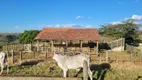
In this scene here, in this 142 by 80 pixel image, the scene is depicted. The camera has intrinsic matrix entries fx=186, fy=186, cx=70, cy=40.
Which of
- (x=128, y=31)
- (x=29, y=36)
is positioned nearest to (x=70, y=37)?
(x=29, y=36)

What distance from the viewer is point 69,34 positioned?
22.9 meters

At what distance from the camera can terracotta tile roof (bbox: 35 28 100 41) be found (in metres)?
22.0

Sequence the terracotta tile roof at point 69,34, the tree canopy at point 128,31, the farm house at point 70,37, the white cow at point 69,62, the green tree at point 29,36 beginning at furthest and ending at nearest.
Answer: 1. the green tree at point 29,36
2. the tree canopy at point 128,31
3. the terracotta tile roof at point 69,34
4. the farm house at point 70,37
5. the white cow at point 69,62

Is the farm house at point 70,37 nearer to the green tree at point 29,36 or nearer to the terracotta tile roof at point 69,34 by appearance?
the terracotta tile roof at point 69,34

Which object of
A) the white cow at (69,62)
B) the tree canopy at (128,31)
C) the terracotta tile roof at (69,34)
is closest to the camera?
the white cow at (69,62)

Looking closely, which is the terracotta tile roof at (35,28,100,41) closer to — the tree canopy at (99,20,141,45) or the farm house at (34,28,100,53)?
the farm house at (34,28,100,53)

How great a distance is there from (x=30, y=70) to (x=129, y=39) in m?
26.5

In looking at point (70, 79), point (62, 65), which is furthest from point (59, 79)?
point (62, 65)

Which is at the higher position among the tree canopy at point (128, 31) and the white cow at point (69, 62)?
the tree canopy at point (128, 31)

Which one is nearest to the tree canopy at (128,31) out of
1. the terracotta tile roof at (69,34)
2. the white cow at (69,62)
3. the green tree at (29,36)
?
the terracotta tile roof at (69,34)

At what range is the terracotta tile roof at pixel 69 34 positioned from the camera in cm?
2197

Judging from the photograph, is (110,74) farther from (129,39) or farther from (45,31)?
(129,39)

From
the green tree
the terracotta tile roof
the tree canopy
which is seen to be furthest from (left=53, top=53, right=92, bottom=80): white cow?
the green tree

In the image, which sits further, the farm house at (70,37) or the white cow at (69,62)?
the farm house at (70,37)
